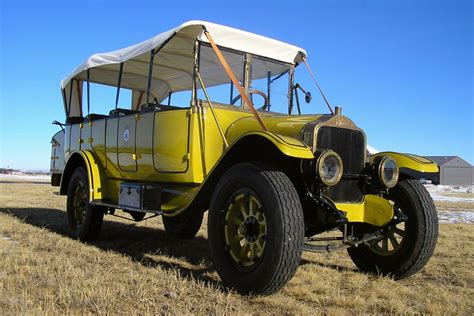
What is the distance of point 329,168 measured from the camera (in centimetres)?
388

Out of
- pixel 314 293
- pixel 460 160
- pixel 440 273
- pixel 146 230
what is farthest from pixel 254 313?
pixel 460 160

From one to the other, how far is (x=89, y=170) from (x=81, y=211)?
83 cm

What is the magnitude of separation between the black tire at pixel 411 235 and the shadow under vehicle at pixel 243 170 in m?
0.01

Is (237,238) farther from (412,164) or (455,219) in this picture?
(455,219)

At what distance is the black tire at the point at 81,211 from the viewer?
256 inches

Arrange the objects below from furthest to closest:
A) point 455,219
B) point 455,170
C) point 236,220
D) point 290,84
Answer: point 455,170 < point 455,219 < point 290,84 < point 236,220

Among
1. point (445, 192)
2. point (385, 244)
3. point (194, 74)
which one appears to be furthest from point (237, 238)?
point (445, 192)

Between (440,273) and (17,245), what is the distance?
5105 mm

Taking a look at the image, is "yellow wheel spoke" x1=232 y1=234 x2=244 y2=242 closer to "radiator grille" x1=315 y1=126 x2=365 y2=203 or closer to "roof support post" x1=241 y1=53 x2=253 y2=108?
"radiator grille" x1=315 y1=126 x2=365 y2=203

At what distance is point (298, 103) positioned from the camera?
6109 millimetres

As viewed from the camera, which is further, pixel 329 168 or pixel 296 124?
pixel 296 124

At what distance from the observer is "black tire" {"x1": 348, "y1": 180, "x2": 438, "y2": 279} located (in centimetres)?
442

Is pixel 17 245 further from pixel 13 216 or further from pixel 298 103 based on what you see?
pixel 298 103

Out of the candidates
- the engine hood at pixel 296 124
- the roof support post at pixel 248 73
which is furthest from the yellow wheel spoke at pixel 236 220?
the roof support post at pixel 248 73
